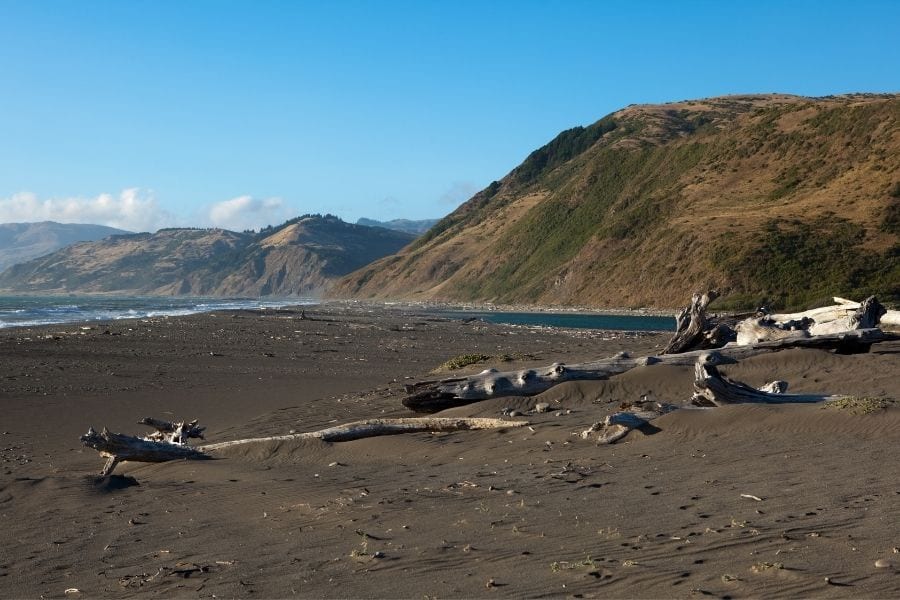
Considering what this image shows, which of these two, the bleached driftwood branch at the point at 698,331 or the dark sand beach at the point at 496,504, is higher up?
the bleached driftwood branch at the point at 698,331

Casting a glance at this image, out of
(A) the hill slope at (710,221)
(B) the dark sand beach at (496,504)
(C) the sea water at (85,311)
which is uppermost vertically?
(A) the hill slope at (710,221)

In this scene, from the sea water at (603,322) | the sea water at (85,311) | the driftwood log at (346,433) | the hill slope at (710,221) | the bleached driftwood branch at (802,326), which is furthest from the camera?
the hill slope at (710,221)

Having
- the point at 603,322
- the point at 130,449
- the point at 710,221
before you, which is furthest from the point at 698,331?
the point at 710,221

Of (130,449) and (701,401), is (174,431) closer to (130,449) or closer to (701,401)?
(130,449)

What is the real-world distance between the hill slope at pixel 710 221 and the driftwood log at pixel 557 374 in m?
39.6

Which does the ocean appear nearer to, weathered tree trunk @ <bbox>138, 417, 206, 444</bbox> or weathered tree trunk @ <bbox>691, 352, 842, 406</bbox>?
weathered tree trunk @ <bbox>691, 352, 842, 406</bbox>

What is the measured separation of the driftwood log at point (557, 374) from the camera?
13.5 meters

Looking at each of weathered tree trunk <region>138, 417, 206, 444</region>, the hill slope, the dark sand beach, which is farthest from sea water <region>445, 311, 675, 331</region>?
weathered tree trunk <region>138, 417, 206, 444</region>

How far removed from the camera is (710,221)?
74.7m

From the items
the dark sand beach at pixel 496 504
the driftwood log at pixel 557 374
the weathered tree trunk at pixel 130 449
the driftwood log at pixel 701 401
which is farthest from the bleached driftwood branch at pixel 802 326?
the weathered tree trunk at pixel 130 449

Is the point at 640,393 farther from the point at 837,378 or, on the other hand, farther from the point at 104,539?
the point at 104,539

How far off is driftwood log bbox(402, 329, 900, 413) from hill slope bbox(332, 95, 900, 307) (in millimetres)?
39618

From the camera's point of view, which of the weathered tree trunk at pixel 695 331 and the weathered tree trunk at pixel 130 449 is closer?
the weathered tree trunk at pixel 130 449

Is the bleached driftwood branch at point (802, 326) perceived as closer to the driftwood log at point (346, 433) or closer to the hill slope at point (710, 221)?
the driftwood log at point (346, 433)
